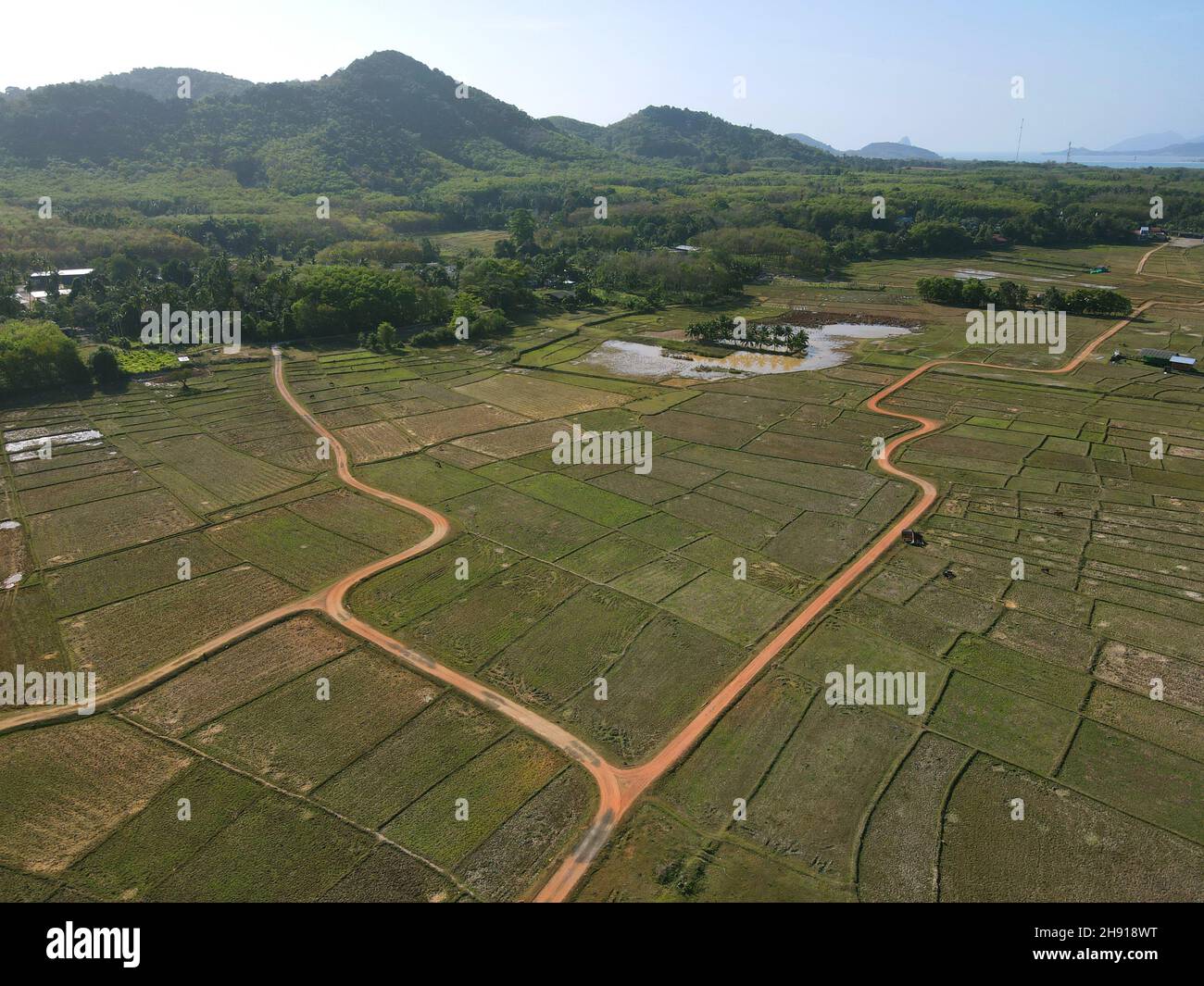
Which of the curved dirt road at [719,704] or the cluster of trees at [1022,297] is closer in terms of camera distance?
the curved dirt road at [719,704]

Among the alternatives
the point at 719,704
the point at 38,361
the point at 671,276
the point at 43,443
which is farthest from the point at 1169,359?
the point at 38,361

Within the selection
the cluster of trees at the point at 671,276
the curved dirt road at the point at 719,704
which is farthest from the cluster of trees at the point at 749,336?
the curved dirt road at the point at 719,704

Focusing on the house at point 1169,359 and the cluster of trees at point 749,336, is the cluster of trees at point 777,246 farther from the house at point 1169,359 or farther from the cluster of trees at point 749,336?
the house at point 1169,359

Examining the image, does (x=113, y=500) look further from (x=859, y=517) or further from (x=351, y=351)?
(x=859, y=517)

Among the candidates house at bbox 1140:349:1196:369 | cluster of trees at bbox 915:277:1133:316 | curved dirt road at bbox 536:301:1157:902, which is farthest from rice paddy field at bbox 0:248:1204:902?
cluster of trees at bbox 915:277:1133:316
